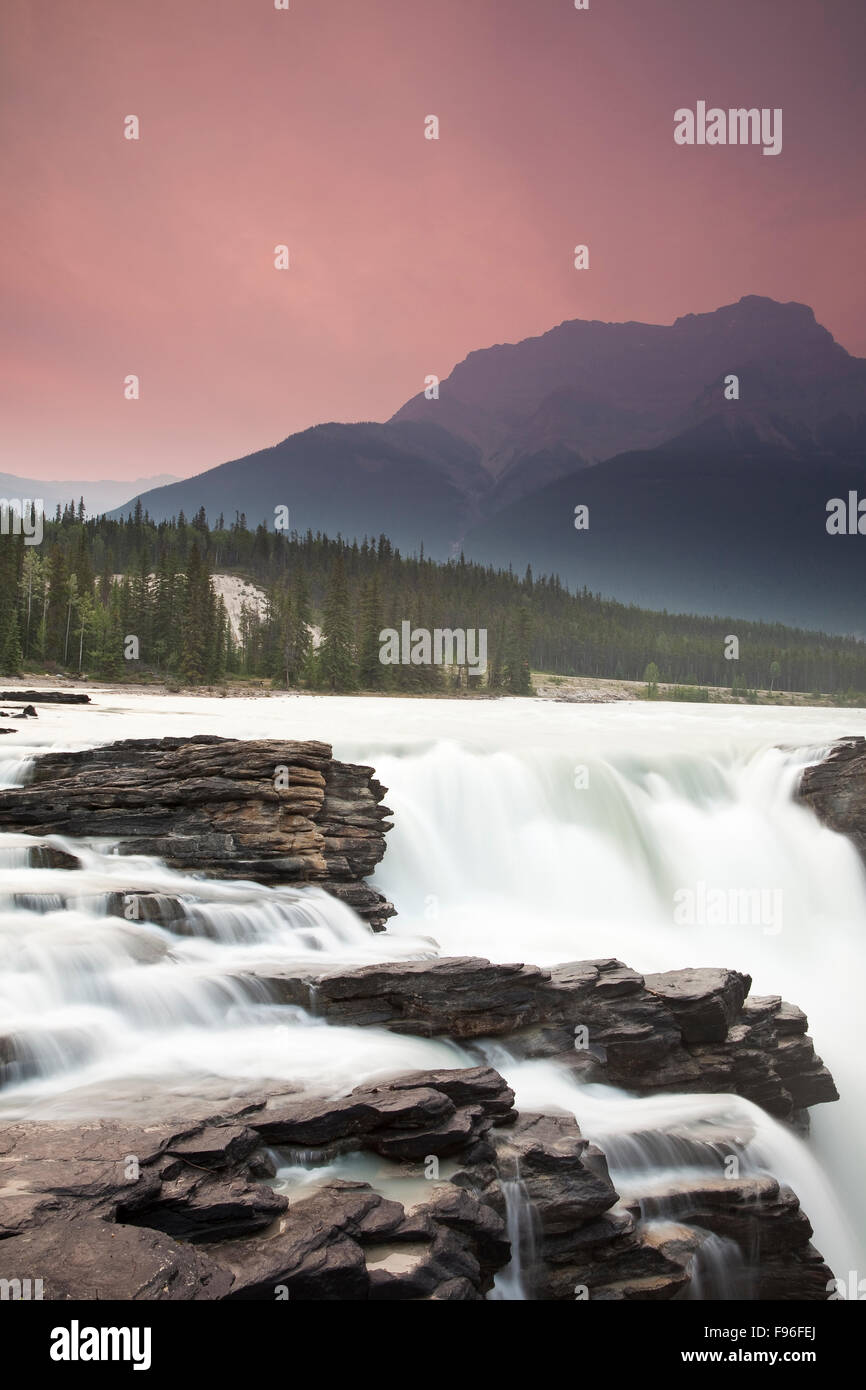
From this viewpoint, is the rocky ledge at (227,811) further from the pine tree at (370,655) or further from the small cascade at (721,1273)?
the pine tree at (370,655)

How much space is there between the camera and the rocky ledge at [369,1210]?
21.6 feet

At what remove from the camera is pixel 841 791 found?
2417cm

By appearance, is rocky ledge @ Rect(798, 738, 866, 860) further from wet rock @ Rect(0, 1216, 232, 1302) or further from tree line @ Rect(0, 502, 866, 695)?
tree line @ Rect(0, 502, 866, 695)

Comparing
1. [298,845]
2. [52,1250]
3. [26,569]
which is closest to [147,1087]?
[52,1250]

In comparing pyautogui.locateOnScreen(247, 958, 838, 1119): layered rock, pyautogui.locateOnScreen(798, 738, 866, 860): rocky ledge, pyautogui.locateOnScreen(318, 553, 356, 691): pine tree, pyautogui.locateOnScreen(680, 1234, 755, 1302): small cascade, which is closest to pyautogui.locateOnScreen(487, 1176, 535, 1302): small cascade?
pyautogui.locateOnScreen(680, 1234, 755, 1302): small cascade

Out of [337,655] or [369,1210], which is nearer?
[369,1210]

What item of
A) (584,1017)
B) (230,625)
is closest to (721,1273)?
(584,1017)

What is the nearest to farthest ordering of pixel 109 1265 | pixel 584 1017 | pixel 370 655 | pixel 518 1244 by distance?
pixel 109 1265
pixel 518 1244
pixel 584 1017
pixel 370 655

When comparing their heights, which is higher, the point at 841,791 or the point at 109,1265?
the point at 841,791

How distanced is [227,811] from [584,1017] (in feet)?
29.8

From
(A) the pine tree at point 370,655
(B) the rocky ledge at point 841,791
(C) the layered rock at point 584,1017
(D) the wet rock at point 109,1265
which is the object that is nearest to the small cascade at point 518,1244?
(C) the layered rock at point 584,1017

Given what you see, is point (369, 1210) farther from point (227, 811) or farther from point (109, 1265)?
point (227, 811)
